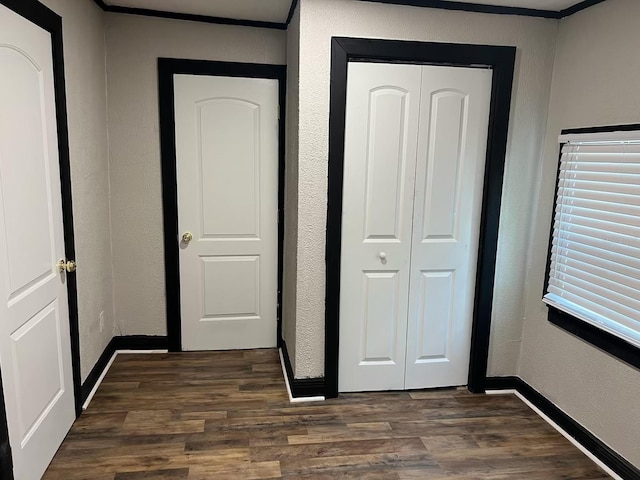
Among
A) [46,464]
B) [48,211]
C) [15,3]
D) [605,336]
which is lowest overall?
[46,464]

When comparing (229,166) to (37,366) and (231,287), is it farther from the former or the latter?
(37,366)

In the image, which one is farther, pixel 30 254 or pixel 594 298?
pixel 594 298

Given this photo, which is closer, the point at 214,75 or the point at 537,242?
the point at 537,242

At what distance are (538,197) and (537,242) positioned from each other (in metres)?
0.28

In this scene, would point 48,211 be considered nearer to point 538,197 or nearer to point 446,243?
point 446,243

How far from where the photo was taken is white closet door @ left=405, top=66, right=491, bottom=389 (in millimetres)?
2727

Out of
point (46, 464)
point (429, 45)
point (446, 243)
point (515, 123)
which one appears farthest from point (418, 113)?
point (46, 464)

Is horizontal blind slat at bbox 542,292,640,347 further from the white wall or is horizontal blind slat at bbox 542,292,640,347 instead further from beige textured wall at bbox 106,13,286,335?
beige textured wall at bbox 106,13,286,335

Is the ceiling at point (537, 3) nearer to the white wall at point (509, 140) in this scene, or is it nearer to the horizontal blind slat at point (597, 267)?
the white wall at point (509, 140)

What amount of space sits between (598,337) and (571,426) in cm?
57

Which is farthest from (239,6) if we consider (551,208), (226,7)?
(551,208)

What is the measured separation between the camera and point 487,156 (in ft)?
9.18

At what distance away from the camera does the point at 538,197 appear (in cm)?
284

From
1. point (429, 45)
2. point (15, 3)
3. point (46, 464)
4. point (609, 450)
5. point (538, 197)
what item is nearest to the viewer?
point (15, 3)
